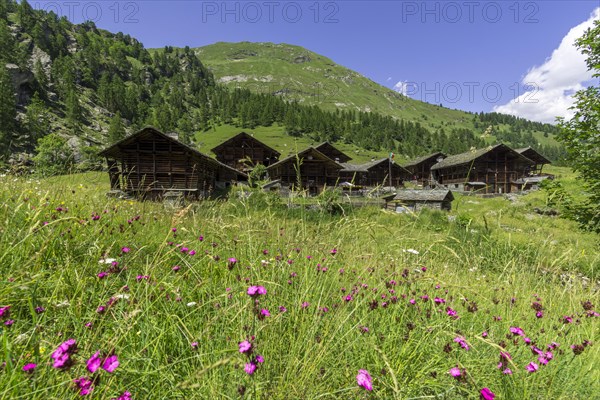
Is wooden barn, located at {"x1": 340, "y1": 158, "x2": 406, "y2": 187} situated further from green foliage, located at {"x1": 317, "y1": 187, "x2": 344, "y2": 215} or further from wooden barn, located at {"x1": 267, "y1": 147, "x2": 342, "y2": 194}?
green foliage, located at {"x1": 317, "y1": 187, "x2": 344, "y2": 215}

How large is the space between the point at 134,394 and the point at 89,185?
18.4 ft

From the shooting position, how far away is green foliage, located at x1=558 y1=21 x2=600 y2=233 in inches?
289

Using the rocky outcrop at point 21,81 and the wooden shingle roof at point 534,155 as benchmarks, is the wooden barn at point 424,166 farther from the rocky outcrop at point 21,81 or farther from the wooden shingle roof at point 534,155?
the rocky outcrop at point 21,81

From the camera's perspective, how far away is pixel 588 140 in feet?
25.9

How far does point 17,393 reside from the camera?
3.35 feet

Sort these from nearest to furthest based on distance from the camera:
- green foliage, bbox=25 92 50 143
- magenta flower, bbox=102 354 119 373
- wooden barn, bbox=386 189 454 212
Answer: magenta flower, bbox=102 354 119 373 → wooden barn, bbox=386 189 454 212 → green foliage, bbox=25 92 50 143

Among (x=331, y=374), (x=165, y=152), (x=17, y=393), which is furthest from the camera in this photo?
(x=165, y=152)

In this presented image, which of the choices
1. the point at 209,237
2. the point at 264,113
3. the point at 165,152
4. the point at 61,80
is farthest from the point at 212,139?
the point at 209,237

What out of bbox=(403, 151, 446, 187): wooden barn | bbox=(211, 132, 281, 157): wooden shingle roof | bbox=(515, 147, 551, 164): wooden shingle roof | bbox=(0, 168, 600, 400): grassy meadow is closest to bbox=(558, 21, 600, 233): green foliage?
bbox=(0, 168, 600, 400): grassy meadow

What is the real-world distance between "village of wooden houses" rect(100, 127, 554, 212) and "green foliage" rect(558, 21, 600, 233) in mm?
1246

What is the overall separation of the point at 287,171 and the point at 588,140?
33.6 metres

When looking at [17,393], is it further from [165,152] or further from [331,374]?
[165,152]

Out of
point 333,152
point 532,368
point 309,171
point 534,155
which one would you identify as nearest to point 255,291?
point 532,368

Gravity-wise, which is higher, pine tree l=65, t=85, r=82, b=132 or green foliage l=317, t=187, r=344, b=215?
pine tree l=65, t=85, r=82, b=132
